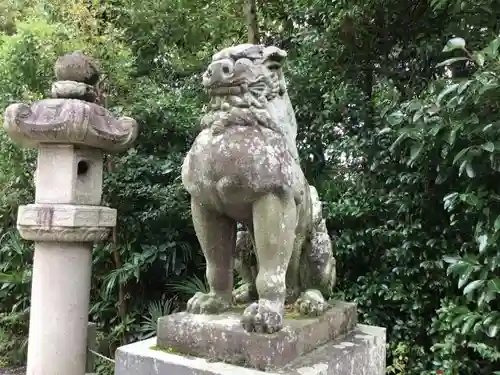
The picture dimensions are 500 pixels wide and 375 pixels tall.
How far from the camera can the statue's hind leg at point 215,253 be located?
5.79 ft

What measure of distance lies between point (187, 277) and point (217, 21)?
3020mm

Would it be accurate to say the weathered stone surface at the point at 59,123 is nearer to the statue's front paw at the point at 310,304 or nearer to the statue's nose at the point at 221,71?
the statue's nose at the point at 221,71

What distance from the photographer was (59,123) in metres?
3.02

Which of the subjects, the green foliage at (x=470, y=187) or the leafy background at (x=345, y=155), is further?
the leafy background at (x=345, y=155)

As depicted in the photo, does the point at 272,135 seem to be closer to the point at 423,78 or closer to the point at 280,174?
the point at 280,174

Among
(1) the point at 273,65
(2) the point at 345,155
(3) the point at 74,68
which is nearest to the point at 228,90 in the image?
(1) the point at 273,65

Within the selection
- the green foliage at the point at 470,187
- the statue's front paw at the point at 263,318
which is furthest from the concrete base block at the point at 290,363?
the green foliage at the point at 470,187

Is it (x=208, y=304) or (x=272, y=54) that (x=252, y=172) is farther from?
(x=208, y=304)

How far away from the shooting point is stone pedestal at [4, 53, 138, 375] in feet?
10.2

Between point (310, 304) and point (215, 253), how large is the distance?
421 millimetres

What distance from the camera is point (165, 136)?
4.71 meters

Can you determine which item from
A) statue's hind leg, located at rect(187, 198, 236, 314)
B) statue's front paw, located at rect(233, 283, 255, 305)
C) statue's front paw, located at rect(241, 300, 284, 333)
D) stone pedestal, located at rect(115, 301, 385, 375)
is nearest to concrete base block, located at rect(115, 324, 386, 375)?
stone pedestal, located at rect(115, 301, 385, 375)

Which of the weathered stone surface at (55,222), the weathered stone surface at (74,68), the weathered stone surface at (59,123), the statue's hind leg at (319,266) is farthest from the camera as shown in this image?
the weathered stone surface at (74,68)

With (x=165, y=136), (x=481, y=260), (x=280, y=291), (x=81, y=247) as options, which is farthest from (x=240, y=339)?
(x=165, y=136)
